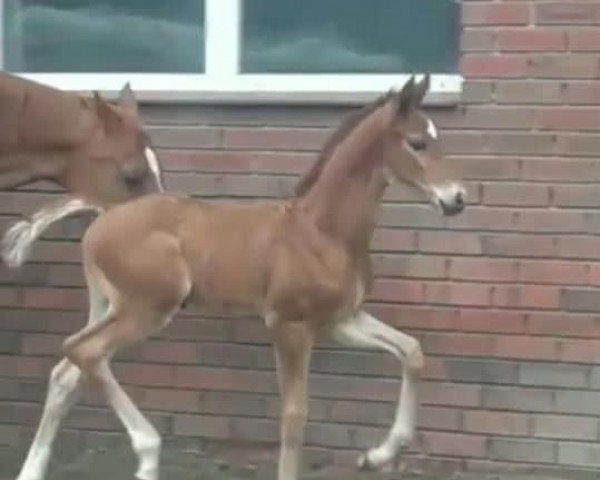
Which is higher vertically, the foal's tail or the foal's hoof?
the foal's tail

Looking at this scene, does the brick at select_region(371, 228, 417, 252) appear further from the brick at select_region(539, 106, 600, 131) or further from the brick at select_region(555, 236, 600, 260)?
the brick at select_region(539, 106, 600, 131)

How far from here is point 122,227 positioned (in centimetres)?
723

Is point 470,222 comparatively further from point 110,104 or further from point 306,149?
point 110,104

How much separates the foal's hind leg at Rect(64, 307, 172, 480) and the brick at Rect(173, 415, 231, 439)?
1.18m

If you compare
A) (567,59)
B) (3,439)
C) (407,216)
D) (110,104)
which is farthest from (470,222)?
(3,439)

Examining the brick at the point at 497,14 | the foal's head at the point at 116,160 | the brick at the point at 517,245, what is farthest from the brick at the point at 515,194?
the foal's head at the point at 116,160

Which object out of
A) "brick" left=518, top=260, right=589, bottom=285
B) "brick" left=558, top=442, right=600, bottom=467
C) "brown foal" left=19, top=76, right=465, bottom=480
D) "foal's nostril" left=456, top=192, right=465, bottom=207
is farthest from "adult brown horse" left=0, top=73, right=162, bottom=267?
"brick" left=558, top=442, right=600, bottom=467

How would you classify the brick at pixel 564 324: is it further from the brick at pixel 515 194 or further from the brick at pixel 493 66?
the brick at pixel 493 66

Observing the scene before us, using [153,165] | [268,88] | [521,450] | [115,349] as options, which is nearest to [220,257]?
[115,349]

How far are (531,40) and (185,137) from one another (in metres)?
1.54

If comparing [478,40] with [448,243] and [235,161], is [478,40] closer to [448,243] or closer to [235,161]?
[448,243]

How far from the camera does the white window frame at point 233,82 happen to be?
8109 millimetres

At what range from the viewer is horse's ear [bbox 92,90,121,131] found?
25.3 ft

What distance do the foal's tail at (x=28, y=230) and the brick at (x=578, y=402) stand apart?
202cm
